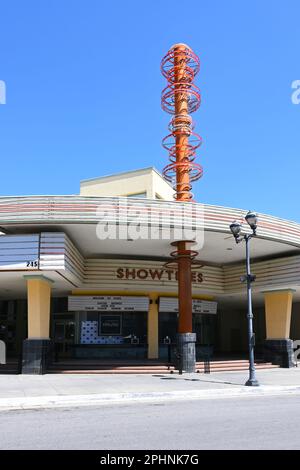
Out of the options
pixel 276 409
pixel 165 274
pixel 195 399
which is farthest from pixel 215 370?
pixel 276 409

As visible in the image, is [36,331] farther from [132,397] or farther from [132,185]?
[132,185]

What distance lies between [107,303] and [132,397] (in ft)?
44.7

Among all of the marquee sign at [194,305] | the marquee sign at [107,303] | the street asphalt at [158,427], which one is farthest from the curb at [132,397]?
the marquee sign at [107,303]

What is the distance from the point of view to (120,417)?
10.9 metres

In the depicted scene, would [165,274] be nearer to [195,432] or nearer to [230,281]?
[230,281]

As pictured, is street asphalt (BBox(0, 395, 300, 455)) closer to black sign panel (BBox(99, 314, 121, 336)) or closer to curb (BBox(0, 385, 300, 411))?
curb (BBox(0, 385, 300, 411))


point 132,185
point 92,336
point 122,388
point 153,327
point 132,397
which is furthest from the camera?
point 132,185

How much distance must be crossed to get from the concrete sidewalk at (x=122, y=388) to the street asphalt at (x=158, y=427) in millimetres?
1225

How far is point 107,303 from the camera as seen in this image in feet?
91.8

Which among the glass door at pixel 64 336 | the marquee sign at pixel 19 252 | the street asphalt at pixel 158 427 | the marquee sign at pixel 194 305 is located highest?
the marquee sign at pixel 19 252

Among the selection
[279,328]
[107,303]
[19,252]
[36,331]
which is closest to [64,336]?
[107,303]

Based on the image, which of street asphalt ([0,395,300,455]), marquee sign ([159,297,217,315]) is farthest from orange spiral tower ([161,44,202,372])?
street asphalt ([0,395,300,455])

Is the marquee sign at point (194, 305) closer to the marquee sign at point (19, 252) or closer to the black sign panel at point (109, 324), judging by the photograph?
the black sign panel at point (109, 324)

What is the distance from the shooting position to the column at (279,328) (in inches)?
1046
